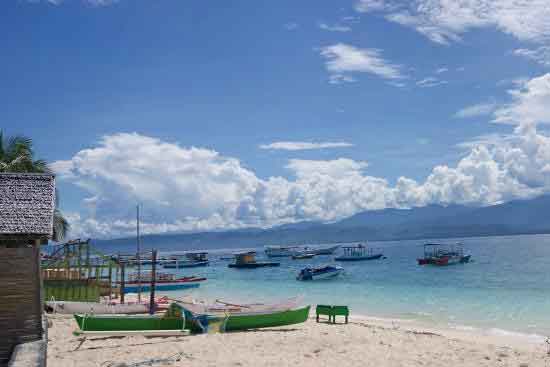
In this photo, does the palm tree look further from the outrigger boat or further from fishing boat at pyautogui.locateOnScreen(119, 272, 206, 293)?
fishing boat at pyautogui.locateOnScreen(119, 272, 206, 293)

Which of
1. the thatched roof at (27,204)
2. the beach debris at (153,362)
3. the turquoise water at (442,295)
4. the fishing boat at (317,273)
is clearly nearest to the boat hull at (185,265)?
the turquoise water at (442,295)

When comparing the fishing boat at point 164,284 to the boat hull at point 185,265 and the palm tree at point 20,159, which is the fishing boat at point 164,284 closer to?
the palm tree at point 20,159

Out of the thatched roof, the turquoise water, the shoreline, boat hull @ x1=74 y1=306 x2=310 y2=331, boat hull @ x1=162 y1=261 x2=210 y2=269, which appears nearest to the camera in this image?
the thatched roof

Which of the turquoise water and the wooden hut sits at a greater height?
the wooden hut

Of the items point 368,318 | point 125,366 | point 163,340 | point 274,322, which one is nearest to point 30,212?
point 125,366

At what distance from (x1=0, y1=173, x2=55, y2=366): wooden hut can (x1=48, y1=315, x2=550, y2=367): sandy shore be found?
5.94 ft

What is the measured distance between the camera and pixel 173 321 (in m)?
16.4

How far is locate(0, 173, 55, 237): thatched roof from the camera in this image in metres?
10.3

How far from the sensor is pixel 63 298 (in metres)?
23.0

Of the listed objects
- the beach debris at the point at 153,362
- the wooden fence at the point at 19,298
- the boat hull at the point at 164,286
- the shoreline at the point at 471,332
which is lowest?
the boat hull at the point at 164,286

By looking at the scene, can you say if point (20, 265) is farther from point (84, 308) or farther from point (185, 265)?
point (185, 265)

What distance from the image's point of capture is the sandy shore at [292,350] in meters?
12.6

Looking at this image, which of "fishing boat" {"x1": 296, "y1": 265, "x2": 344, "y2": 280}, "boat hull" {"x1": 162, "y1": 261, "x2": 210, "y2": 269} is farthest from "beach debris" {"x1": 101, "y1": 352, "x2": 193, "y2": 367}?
A: "boat hull" {"x1": 162, "y1": 261, "x2": 210, "y2": 269}

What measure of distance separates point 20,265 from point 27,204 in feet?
4.23
